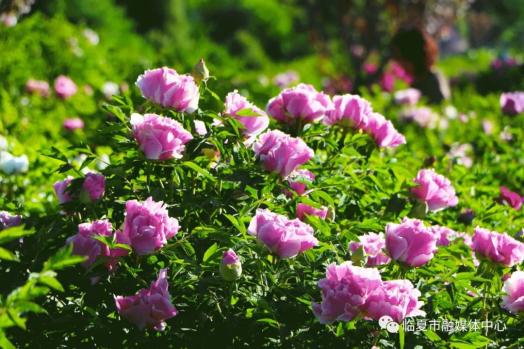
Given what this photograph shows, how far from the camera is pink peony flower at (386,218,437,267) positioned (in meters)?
1.94

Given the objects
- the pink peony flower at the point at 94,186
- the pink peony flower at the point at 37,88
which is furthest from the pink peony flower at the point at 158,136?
the pink peony flower at the point at 37,88

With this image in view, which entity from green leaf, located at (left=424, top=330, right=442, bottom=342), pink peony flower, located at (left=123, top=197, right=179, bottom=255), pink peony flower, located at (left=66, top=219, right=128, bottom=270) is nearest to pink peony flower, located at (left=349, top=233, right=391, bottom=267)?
green leaf, located at (left=424, top=330, right=442, bottom=342)

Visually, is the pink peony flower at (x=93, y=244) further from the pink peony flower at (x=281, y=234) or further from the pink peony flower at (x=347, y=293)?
the pink peony flower at (x=347, y=293)

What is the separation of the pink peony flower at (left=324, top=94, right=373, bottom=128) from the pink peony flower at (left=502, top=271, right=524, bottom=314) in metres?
0.70

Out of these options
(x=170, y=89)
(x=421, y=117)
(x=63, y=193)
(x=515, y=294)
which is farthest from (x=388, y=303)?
(x=421, y=117)

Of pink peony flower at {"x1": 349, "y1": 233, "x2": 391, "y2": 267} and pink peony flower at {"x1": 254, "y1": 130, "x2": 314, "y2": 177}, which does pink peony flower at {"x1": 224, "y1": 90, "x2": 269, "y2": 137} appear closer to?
pink peony flower at {"x1": 254, "y1": 130, "x2": 314, "y2": 177}

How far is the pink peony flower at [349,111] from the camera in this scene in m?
2.42

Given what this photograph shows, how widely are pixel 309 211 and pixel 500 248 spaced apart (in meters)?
0.56

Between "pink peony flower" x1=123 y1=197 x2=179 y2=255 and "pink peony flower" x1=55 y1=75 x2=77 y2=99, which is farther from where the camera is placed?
"pink peony flower" x1=55 y1=75 x2=77 y2=99

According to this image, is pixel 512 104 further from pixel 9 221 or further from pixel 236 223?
pixel 9 221

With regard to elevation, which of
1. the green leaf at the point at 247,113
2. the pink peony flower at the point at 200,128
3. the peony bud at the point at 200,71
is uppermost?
the peony bud at the point at 200,71

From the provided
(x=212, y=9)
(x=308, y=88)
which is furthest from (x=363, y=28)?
(x=212, y=9)

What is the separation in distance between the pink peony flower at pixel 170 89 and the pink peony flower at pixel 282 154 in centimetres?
24

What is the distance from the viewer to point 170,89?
208cm
